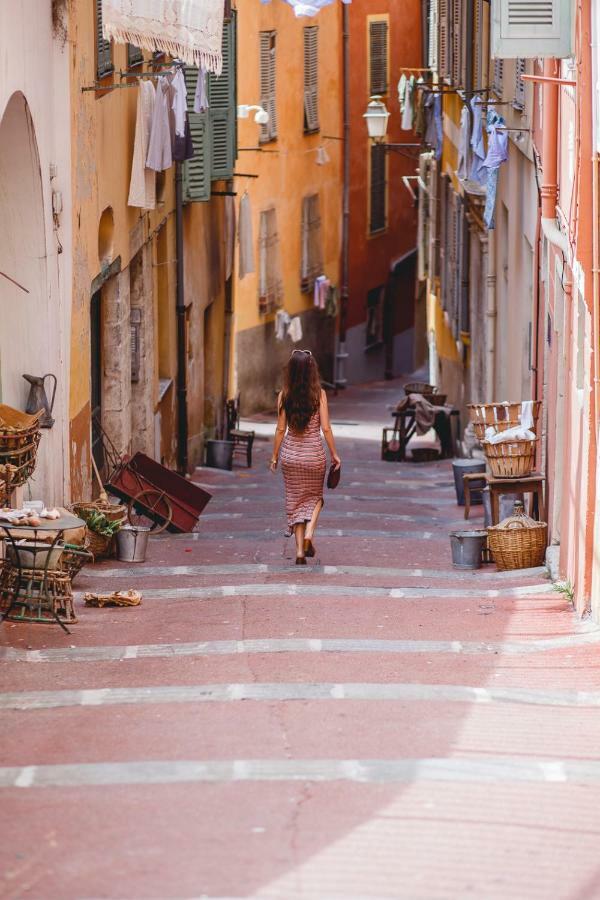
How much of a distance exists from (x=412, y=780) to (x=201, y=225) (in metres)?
16.9

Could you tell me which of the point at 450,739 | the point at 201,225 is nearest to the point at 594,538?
the point at 450,739

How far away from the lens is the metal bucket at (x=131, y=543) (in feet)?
43.2

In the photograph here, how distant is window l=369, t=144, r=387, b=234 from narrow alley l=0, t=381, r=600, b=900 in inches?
1030

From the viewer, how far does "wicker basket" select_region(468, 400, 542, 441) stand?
13734mm

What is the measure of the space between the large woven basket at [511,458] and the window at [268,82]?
16850 millimetres

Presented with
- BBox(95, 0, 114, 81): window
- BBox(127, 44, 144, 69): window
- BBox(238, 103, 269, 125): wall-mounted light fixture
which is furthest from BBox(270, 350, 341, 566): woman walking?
BBox(238, 103, 269, 125): wall-mounted light fixture

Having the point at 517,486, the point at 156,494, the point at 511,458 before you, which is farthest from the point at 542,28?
the point at 156,494

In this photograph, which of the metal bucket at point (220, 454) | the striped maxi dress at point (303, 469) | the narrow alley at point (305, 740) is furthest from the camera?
the metal bucket at point (220, 454)

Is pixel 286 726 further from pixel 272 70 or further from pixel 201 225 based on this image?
pixel 272 70

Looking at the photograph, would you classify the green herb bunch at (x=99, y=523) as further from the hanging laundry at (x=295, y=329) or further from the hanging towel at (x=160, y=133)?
the hanging laundry at (x=295, y=329)

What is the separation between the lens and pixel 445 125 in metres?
25.9

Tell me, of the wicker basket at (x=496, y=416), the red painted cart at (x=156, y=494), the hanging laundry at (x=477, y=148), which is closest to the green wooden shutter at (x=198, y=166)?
the hanging laundry at (x=477, y=148)

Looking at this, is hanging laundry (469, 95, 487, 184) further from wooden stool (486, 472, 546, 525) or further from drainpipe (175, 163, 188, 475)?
wooden stool (486, 472, 546, 525)

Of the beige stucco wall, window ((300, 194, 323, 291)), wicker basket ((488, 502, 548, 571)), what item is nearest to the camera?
the beige stucco wall
